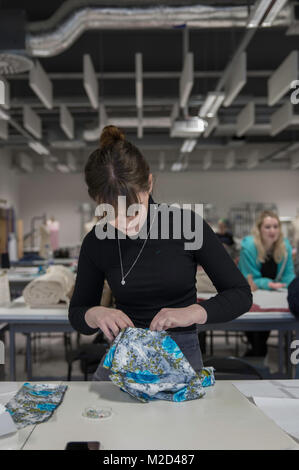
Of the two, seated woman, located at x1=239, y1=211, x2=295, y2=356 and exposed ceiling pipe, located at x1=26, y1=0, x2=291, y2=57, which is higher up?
exposed ceiling pipe, located at x1=26, y1=0, x2=291, y2=57

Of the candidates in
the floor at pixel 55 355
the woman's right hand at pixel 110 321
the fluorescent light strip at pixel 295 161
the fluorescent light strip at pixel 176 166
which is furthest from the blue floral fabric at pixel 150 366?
the fluorescent light strip at pixel 295 161

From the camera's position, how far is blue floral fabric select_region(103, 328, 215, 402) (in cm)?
135

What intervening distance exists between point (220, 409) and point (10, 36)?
486cm

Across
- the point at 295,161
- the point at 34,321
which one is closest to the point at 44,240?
the point at 34,321

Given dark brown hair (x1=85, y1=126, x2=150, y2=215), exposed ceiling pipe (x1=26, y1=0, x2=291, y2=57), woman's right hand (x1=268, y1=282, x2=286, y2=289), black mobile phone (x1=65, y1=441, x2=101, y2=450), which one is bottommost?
black mobile phone (x1=65, y1=441, x2=101, y2=450)

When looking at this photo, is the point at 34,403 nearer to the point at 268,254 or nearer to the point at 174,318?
the point at 174,318

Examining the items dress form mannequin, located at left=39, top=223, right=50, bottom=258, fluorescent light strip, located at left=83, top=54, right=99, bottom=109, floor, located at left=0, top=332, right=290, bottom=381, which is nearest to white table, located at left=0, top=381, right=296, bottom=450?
floor, located at left=0, top=332, right=290, bottom=381

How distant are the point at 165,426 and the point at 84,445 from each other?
228 mm

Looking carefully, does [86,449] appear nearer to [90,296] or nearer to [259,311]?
[90,296]

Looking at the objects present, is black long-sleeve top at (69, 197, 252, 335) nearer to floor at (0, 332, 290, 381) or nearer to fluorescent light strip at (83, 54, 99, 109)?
floor at (0, 332, 290, 381)

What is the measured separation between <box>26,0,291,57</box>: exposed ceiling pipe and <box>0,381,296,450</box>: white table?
419 cm

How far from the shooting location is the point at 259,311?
127 inches

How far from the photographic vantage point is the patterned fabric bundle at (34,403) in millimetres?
1282

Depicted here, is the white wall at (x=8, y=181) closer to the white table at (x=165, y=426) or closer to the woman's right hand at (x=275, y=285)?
the woman's right hand at (x=275, y=285)
